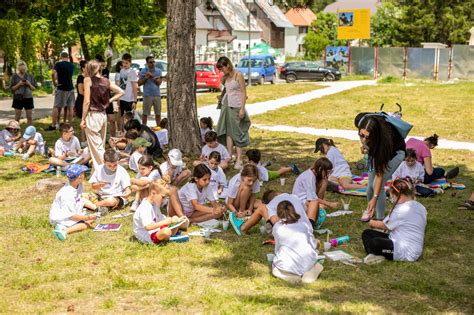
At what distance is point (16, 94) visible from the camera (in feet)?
51.7

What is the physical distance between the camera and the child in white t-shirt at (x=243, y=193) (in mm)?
8156

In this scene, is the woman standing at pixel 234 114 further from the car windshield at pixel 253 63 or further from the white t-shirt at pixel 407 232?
the car windshield at pixel 253 63

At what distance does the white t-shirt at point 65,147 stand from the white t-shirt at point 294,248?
6.42 m

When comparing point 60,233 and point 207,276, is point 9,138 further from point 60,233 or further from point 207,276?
point 207,276

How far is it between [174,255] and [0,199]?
4.23 metres

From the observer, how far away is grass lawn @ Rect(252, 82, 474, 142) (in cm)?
1739

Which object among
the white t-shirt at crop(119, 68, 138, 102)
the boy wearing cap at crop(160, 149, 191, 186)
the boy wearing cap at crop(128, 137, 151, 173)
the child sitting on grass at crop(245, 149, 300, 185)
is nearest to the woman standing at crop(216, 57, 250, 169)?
the child sitting on grass at crop(245, 149, 300, 185)

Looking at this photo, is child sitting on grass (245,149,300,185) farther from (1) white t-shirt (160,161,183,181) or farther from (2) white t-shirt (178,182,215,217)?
(2) white t-shirt (178,182,215,217)

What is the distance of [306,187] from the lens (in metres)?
8.12

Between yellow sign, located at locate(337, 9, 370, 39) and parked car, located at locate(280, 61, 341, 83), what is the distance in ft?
42.4

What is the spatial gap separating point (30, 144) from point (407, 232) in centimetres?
872

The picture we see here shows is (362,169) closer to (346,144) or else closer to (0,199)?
(346,144)

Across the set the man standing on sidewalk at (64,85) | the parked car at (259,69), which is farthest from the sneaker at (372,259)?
the parked car at (259,69)

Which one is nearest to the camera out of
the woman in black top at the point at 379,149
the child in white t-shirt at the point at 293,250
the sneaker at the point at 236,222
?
the child in white t-shirt at the point at 293,250
